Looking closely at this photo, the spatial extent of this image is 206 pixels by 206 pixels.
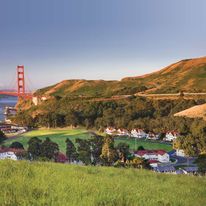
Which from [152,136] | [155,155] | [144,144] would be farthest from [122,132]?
[155,155]

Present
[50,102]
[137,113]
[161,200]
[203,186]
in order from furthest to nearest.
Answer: [50,102] < [137,113] < [203,186] < [161,200]

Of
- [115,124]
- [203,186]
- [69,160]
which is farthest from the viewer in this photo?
[115,124]

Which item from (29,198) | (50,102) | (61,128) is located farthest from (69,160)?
(50,102)

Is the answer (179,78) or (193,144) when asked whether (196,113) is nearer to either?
(193,144)

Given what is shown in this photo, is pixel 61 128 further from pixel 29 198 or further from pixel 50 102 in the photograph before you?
pixel 29 198

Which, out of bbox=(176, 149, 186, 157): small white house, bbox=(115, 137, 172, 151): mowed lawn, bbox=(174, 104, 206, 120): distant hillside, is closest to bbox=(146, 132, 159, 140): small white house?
bbox=(115, 137, 172, 151): mowed lawn

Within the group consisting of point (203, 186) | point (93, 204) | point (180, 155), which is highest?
point (93, 204)

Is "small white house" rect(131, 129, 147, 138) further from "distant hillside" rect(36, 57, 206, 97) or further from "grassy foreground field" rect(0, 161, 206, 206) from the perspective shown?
"distant hillside" rect(36, 57, 206, 97)
